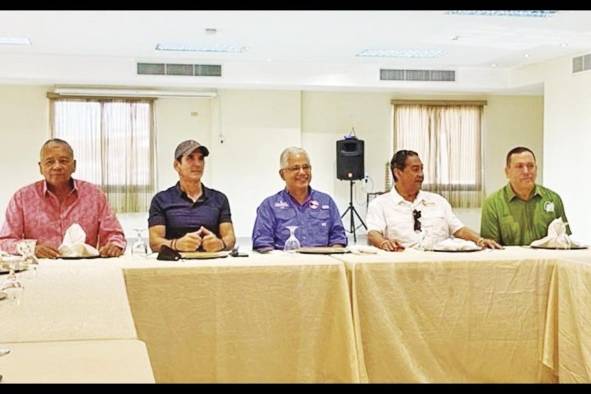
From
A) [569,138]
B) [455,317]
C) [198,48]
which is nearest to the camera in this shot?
[455,317]

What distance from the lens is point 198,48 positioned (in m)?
8.67

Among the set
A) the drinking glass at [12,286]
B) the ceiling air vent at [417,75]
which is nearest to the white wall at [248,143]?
the ceiling air vent at [417,75]

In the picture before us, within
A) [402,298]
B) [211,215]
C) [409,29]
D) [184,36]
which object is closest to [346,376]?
[402,298]

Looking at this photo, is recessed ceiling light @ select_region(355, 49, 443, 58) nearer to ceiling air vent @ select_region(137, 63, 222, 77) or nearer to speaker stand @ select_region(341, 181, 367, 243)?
ceiling air vent @ select_region(137, 63, 222, 77)

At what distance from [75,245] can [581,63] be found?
7129mm

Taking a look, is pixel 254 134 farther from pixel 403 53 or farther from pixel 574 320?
pixel 574 320

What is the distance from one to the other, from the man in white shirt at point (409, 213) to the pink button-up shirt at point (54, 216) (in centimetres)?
148

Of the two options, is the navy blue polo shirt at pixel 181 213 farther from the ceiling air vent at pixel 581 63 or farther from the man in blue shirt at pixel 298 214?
the ceiling air vent at pixel 581 63

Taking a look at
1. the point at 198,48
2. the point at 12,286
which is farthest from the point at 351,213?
the point at 12,286

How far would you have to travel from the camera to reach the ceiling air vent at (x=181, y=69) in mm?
9383

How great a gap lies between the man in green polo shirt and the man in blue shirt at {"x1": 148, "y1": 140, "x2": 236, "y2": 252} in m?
1.54

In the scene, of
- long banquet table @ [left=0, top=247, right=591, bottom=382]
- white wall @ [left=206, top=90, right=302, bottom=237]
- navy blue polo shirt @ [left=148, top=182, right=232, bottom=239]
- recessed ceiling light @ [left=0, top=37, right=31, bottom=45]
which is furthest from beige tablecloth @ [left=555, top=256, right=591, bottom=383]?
white wall @ [left=206, top=90, right=302, bottom=237]

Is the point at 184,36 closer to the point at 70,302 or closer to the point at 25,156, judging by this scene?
the point at 25,156

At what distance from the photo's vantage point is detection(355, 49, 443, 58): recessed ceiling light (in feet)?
28.7
